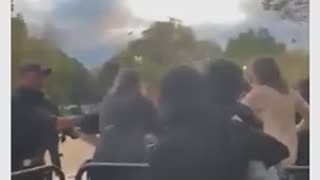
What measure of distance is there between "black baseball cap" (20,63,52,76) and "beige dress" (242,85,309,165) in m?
0.51

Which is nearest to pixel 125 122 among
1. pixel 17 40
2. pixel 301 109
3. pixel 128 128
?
pixel 128 128

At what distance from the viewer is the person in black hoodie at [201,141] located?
115cm

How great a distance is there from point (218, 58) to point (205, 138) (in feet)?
0.68

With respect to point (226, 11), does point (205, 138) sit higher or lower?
lower

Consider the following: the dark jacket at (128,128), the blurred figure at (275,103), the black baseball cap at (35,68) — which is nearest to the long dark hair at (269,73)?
the blurred figure at (275,103)

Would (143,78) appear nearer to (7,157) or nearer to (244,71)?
(244,71)

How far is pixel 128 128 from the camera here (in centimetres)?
115

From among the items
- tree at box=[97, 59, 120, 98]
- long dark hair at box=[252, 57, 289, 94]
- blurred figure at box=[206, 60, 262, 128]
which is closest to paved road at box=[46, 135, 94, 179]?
tree at box=[97, 59, 120, 98]

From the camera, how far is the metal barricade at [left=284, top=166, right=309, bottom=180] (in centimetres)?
114

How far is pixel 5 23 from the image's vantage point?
1.15 meters

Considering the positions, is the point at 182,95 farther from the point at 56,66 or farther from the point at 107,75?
the point at 56,66

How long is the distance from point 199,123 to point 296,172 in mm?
275

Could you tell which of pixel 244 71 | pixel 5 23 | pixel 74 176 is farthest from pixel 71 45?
pixel 244 71

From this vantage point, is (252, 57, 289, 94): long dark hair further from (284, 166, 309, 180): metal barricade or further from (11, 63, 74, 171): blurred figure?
(11, 63, 74, 171): blurred figure
